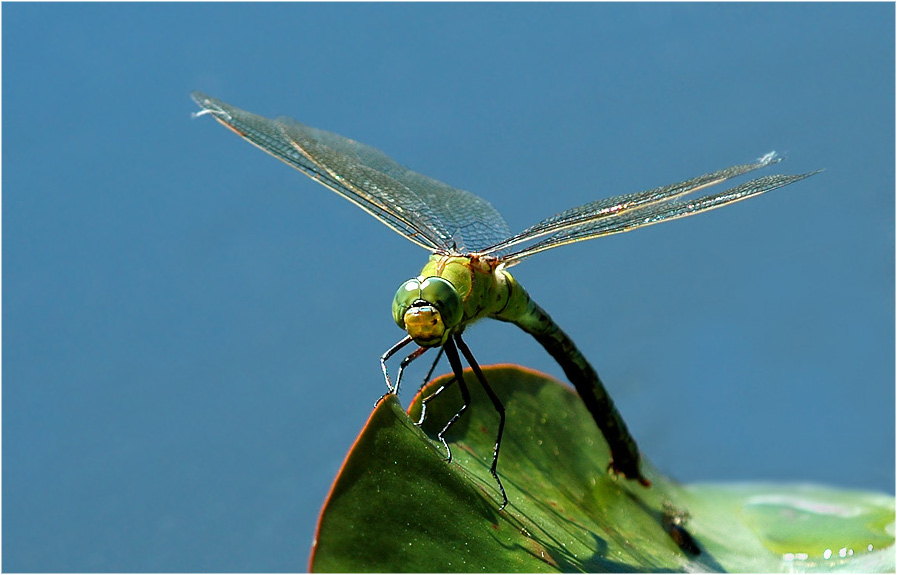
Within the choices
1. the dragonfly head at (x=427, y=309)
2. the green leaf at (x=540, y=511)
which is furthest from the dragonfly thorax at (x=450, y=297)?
the green leaf at (x=540, y=511)

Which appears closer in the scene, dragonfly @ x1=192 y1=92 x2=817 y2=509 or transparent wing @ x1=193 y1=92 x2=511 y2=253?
dragonfly @ x1=192 y1=92 x2=817 y2=509

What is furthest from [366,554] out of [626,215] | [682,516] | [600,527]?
[682,516]

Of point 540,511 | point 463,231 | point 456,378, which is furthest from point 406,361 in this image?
point 463,231

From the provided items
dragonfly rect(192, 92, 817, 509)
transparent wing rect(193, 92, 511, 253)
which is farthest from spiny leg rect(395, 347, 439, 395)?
transparent wing rect(193, 92, 511, 253)

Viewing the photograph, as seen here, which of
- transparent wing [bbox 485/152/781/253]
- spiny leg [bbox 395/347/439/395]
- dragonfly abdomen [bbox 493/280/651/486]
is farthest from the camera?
dragonfly abdomen [bbox 493/280/651/486]

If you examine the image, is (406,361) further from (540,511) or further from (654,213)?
(654,213)

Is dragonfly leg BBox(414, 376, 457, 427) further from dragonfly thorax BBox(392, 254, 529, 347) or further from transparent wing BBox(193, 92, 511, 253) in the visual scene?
transparent wing BBox(193, 92, 511, 253)
